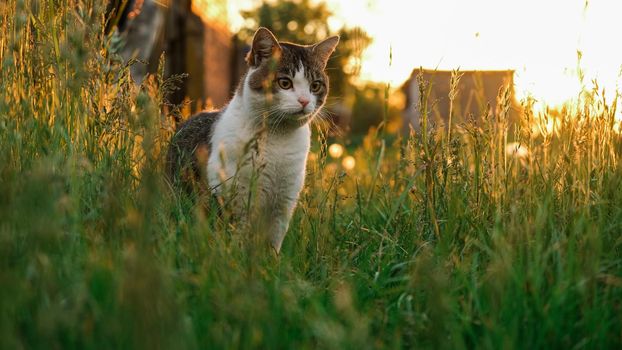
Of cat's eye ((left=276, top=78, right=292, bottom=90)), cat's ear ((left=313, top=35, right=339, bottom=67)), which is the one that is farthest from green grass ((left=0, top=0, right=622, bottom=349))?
cat's ear ((left=313, top=35, right=339, bottom=67))

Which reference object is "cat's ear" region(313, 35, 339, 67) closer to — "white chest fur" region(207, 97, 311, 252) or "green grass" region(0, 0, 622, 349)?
"white chest fur" region(207, 97, 311, 252)

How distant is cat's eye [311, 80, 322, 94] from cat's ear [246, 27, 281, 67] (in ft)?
0.89

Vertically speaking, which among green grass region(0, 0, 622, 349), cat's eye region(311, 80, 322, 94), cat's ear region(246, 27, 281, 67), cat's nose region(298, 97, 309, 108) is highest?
cat's ear region(246, 27, 281, 67)

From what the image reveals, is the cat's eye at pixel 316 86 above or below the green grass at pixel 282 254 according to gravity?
above

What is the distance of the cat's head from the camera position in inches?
123

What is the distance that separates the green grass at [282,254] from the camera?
1.33 meters

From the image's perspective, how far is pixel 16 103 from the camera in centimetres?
240

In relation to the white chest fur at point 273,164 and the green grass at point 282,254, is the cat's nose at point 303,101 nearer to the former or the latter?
the white chest fur at point 273,164

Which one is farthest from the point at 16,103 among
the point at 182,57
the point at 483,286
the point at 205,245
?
the point at 182,57

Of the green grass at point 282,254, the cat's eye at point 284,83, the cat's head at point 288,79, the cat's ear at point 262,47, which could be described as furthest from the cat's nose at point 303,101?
the green grass at point 282,254

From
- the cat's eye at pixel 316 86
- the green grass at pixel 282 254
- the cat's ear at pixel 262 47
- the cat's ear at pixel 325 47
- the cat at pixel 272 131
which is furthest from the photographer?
the cat's ear at pixel 325 47

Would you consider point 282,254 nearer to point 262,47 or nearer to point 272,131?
point 272,131

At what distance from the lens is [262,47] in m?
3.30

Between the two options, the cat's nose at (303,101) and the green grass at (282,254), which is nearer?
the green grass at (282,254)
